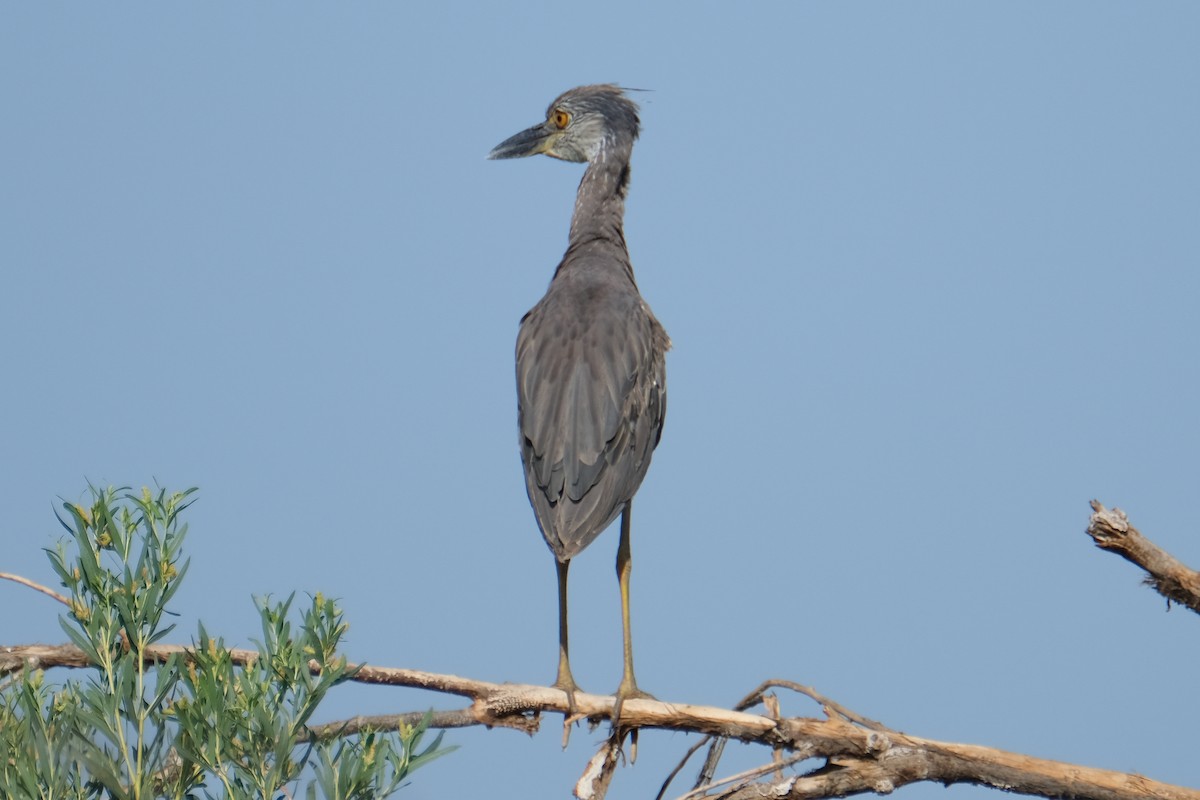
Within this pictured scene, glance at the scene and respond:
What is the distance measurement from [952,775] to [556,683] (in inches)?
78.0

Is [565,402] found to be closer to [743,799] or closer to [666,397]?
[666,397]

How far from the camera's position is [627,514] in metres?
6.59

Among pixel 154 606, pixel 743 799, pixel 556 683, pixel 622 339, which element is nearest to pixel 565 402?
pixel 622 339

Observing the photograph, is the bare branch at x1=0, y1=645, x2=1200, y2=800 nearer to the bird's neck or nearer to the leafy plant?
the leafy plant

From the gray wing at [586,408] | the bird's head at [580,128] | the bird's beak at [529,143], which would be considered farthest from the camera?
the bird's beak at [529,143]

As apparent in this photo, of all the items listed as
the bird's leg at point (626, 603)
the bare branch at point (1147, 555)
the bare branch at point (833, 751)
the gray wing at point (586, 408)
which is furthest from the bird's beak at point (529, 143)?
the bare branch at point (1147, 555)

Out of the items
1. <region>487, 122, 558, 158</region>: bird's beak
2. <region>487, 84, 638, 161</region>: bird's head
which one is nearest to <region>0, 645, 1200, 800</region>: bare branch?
<region>487, 84, 638, 161</region>: bird's head

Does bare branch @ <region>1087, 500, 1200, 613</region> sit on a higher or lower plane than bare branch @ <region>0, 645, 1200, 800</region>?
higher

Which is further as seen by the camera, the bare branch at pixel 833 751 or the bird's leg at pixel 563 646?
the bird's leg at pixel 563 646

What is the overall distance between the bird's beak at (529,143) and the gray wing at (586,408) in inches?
79.2

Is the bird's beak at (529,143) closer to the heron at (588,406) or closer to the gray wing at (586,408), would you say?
the heron at (588,406)

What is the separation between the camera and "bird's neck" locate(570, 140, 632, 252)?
7539mm

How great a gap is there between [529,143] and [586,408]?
9.49 ft

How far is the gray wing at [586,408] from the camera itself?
5.88 meters
